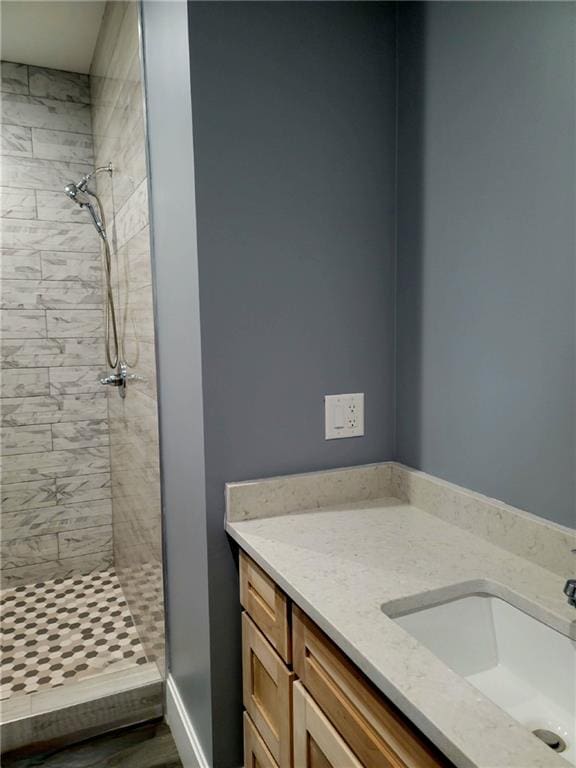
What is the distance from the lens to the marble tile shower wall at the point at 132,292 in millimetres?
1714

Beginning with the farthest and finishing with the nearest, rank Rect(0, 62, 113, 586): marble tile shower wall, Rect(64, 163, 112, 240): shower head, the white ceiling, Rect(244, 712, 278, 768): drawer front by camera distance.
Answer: Rect(0, 62, 113, 586): marble tile shower wall → Rect(64, 163, 112, 240): shower head → the white ceiling → Rect(244, 712, 278, 768): drawer front

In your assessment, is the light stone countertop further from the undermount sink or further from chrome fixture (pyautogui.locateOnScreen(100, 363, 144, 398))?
chrome fixture (pyautogui.locateOnScreen(100, 363, 144, 398))

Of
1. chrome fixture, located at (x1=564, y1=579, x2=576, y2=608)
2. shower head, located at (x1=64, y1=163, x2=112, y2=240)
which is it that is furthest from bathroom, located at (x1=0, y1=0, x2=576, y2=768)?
shower head, located at (x1=64, y1=163, x2=112, y2=240)

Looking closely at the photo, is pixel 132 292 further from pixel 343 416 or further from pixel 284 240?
pixel 343 416

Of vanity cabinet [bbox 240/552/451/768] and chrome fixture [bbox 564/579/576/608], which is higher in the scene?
chrome fixture [bbox 564/579/576/608]

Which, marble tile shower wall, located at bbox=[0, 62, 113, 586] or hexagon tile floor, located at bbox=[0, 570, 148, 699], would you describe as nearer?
Answer: hexagon tile floor, located at bbox=[0, 570, 148, 699]

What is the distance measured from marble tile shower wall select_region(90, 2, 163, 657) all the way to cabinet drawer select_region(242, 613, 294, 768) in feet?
1.98

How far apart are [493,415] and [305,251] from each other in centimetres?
59

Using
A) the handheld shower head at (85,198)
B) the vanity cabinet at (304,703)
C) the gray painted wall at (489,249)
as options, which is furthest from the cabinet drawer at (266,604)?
the handheld shower head at (85,198)

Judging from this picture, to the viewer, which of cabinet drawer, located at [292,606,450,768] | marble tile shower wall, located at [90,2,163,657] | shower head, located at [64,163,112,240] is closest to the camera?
cabinet drawer, located at [292,606,450,768]

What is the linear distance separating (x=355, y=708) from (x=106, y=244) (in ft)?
6.93

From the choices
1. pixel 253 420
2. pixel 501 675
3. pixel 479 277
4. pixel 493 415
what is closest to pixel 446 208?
pixel 479 277

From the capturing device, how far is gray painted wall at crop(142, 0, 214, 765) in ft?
4.13

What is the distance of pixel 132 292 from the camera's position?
77.4 inches
